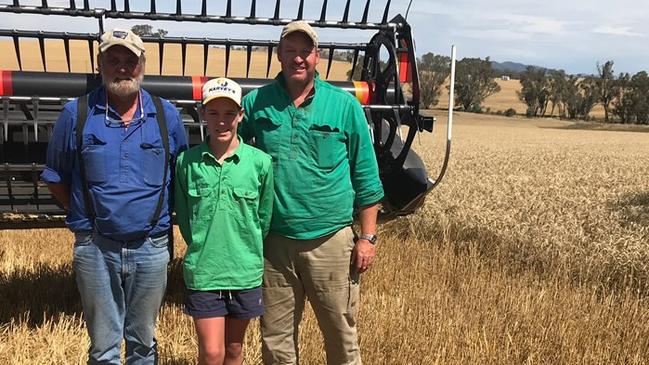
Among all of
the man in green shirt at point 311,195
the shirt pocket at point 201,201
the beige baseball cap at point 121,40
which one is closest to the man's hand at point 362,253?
the man in green shirt at point 311,195

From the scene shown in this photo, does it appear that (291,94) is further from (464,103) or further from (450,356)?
(464,103)

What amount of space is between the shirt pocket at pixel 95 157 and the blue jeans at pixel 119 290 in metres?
0.27

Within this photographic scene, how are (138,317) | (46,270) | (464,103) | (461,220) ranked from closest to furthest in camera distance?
(138,317), (46,270), (461,220), (464,103)

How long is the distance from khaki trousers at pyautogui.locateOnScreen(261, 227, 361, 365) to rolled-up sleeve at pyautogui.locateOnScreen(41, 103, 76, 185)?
98 centimetres

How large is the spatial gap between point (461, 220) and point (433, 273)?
6.84ft

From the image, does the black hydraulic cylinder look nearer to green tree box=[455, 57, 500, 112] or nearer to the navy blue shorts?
the navy blue shorts

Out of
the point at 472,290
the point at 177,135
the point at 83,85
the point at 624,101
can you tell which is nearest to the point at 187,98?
the point at 83,85

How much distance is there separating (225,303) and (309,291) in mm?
507

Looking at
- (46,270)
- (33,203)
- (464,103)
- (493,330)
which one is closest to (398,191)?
(493,330)

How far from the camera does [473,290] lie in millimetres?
5035

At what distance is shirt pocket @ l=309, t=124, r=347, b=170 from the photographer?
2.89 m

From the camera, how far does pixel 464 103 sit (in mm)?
78062

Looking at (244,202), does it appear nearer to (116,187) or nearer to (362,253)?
(116,187)

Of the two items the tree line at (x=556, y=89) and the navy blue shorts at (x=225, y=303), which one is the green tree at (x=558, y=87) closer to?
the tree line at (x=556, y=89)
